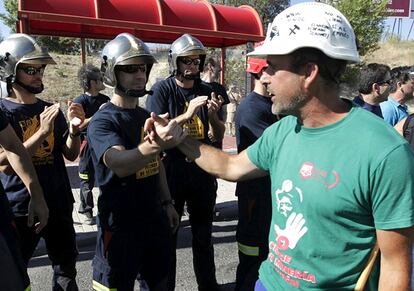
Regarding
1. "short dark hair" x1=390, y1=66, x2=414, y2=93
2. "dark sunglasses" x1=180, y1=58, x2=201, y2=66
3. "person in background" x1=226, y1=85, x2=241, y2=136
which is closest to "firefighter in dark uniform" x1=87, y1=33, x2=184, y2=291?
"dark sunglasses" x1=180, y1=58, x2=201, y2=66

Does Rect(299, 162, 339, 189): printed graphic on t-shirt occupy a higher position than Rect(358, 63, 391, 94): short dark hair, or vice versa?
Rect(299, 162, 339, 189): printed graphic on t-shirt

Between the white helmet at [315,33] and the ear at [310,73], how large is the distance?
0.09 meters

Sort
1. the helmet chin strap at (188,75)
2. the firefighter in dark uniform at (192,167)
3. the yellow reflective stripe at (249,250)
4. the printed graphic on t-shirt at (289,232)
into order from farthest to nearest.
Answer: the helmet chin strap at (188,75) < the firefighter in dark uniform at (192,167) < the yellow reflective stripe at (249,250) < the printed graphic on t-shirt at (289,232)

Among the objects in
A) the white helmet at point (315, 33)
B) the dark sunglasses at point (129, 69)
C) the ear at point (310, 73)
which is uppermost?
the white helmet at point (315, 33)

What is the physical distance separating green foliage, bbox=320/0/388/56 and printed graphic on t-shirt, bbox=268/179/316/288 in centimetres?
2180

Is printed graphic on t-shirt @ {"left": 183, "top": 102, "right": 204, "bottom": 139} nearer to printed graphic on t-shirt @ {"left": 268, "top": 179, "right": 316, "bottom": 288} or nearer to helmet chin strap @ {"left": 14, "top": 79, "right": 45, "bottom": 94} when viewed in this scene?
helmet chin strap @ {"left": 14, "top": 79, "right": 45, "bottom": 94}

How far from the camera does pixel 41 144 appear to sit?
3129 mm

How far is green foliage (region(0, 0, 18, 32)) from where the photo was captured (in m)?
25.4

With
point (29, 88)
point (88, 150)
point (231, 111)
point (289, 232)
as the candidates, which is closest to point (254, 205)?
point (289, 232)

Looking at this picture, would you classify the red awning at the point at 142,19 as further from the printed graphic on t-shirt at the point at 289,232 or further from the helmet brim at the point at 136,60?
the printed graphic on t-shirt at the point at 289,232

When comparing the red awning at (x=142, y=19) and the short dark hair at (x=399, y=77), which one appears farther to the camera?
the red awning at (x=142, y=19)

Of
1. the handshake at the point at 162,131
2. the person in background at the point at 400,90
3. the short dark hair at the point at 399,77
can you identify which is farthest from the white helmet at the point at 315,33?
the short dark hair at the point at 399,77

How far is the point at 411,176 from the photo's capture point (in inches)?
58.6

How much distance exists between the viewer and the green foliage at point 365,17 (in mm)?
21875
